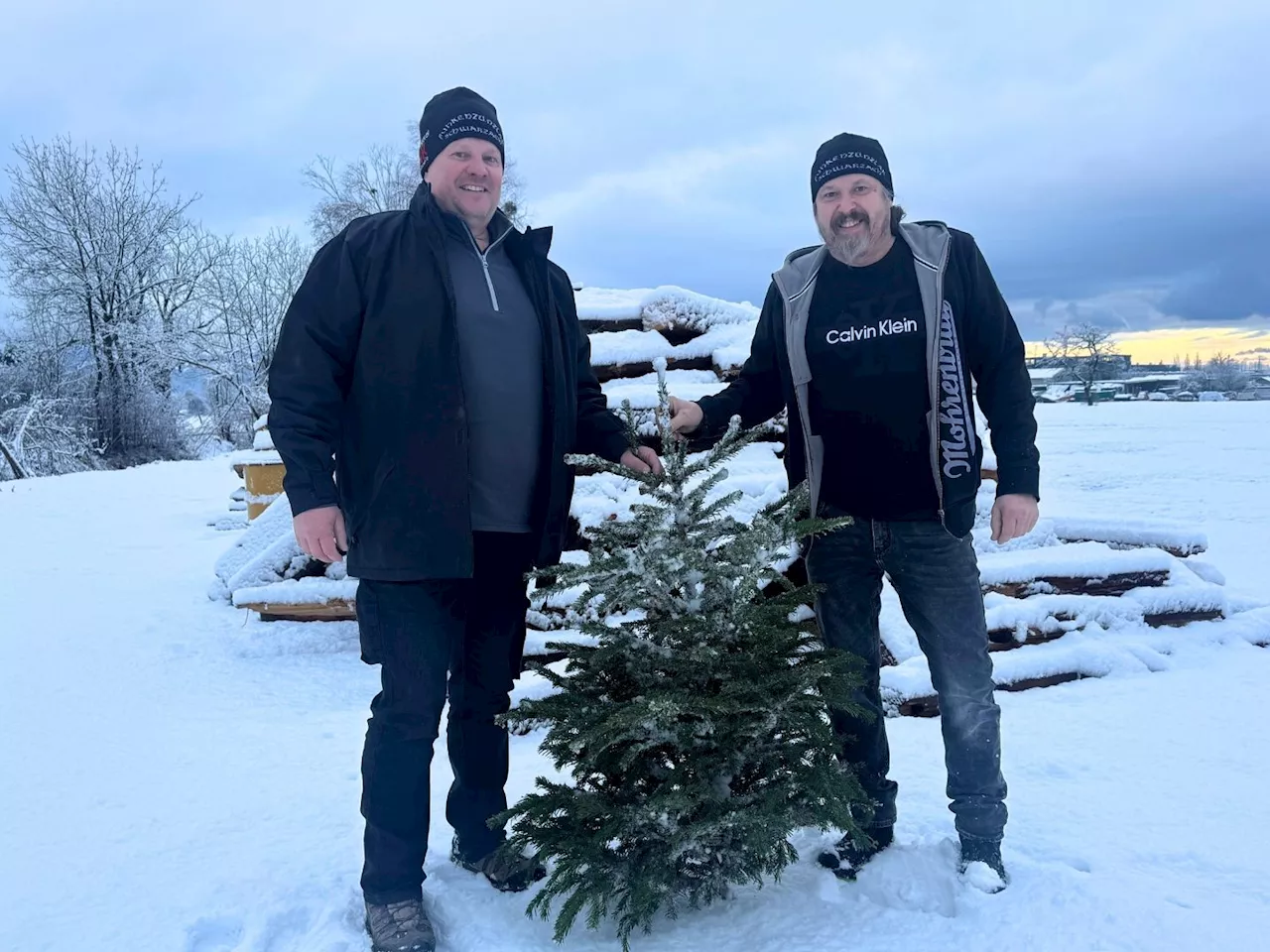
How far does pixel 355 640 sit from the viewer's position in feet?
20.1

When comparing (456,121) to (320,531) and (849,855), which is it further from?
(849,855)

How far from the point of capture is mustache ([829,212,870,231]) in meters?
2.98

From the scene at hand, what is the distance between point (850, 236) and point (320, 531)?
1.91 m

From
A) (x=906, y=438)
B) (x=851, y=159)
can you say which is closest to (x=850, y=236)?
(x=851, y=159)

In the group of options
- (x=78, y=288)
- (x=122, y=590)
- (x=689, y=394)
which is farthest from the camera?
(x=78, y=288)

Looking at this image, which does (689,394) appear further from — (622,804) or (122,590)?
(122,590)

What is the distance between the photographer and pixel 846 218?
299cm

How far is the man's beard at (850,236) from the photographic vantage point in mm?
2984

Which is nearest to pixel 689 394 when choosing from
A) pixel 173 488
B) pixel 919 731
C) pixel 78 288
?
pixel 919 731

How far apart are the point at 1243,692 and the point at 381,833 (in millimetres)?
4653

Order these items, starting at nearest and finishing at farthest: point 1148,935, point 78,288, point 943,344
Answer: point 1148,935 < point 943,344 < point 78,288

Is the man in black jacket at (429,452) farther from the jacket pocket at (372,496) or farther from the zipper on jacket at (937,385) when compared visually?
the zipper on jacket at (937,385)

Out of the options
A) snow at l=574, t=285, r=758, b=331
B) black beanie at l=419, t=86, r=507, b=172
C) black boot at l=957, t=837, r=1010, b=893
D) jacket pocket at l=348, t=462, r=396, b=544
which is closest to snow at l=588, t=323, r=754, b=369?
snow at l=574, t=285, r=758, b=331

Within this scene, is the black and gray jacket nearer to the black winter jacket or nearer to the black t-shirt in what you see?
the black t-shirt
